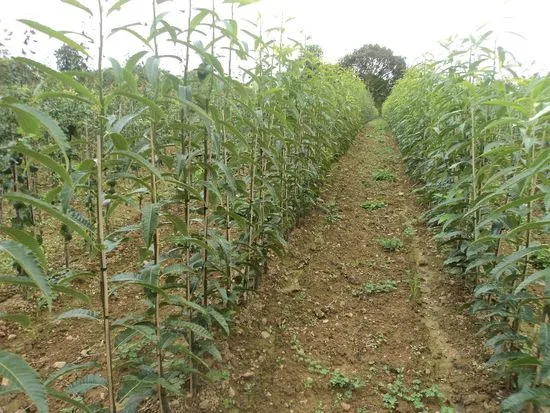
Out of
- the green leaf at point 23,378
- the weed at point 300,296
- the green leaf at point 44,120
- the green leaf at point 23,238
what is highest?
the green leaf at point 44,120

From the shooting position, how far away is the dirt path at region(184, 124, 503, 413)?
2354 mm

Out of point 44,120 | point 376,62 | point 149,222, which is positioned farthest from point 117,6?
point 376,62

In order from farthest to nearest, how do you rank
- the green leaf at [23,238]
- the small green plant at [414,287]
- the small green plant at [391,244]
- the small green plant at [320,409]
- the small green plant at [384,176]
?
the small green plant at [384,176] → the small green plant at [391,244] → the small green plant at [414,287] → the small green plant at [320,409] → the green leaf at [23,238]

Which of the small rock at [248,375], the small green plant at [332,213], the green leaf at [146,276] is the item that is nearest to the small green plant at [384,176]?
the small green plant at [332,213]

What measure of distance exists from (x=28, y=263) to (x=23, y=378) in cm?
26

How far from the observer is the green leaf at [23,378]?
0.82m

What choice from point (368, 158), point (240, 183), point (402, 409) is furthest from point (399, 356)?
point (368, 158)

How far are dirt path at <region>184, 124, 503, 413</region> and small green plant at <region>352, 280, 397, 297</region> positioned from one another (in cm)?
1

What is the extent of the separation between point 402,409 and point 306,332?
3.01 ft

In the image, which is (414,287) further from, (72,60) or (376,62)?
(376,62)

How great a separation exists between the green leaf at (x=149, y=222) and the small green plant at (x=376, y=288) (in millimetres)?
2523

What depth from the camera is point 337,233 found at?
480 centimetres

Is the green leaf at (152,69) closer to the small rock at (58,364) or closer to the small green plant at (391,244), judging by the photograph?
the small rock at (58,364)

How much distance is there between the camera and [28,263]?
0.91m
